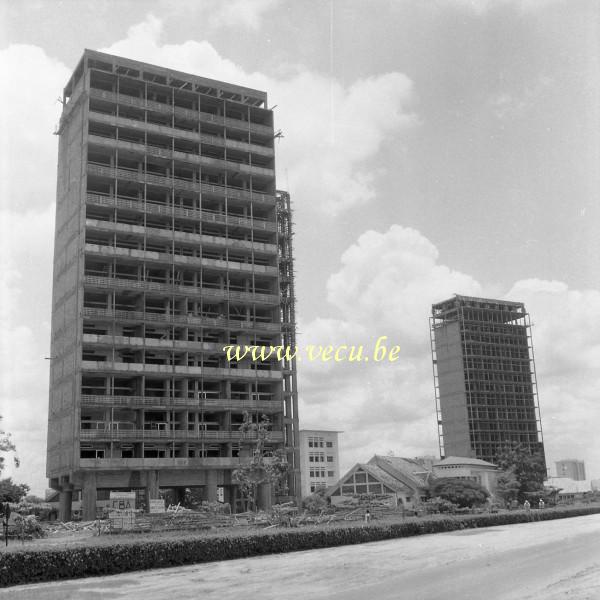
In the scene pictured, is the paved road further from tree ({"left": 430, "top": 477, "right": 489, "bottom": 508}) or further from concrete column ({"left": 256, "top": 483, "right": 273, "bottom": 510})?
concrete column ({"left": 256, "top": 483, "right": 273, "bottom": 510})

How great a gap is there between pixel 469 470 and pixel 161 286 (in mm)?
54061

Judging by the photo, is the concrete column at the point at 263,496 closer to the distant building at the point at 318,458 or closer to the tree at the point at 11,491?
the tree at the point at 11,491

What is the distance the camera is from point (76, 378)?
79.1 m

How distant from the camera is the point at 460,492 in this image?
82.1m

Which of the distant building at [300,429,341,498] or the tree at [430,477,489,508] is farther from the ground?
the distant building at [300,429,341,498]

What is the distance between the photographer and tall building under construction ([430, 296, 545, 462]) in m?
147

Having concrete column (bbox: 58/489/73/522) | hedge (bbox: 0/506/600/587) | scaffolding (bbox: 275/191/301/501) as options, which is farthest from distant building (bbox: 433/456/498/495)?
hedge (bbox: 0/506/600/587)

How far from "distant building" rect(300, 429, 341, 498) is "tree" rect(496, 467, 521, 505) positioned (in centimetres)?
5773

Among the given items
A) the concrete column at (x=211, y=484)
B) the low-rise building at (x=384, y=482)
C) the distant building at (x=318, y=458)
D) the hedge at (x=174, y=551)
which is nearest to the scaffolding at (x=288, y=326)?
the low-rise building at (x=384, y=482)

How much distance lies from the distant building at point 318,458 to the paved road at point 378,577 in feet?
378

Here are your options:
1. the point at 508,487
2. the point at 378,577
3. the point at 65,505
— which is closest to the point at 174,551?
the point at 378,577

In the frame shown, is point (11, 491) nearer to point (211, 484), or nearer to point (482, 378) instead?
point (211, 484)

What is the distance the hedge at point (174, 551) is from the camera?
3045cm

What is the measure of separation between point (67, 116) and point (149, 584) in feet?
248
